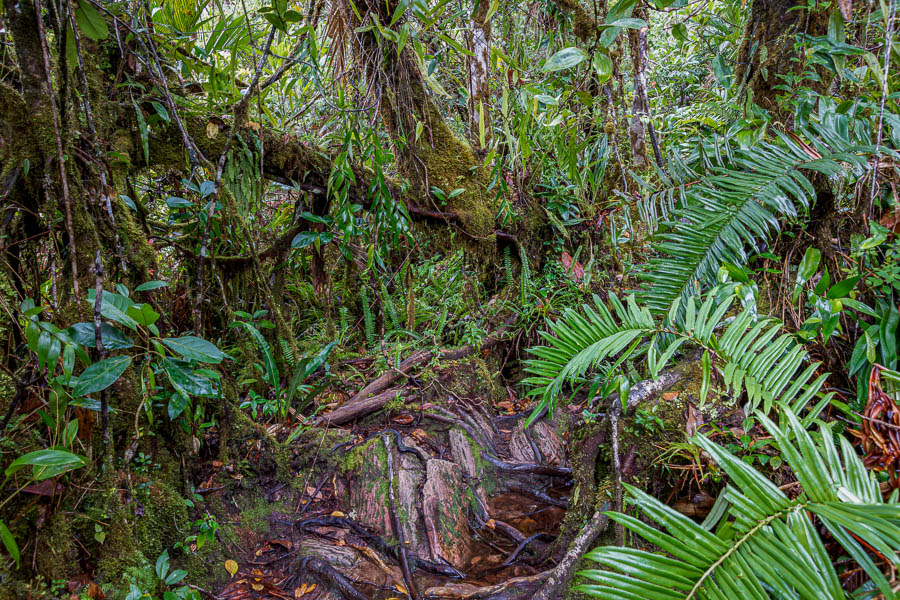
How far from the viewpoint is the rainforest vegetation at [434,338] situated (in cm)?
123

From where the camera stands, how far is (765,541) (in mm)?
862

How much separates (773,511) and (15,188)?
8.17 ft

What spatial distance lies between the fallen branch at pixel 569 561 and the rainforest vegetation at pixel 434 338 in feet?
0.04

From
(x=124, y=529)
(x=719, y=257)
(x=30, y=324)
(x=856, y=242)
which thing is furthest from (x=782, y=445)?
(x=124, y=529)

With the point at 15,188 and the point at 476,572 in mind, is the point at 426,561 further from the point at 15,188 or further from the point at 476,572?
the point at 15,188

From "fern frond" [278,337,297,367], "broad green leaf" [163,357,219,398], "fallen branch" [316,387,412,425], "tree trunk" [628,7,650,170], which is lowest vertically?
"fallen branch" [316,387,412,425]

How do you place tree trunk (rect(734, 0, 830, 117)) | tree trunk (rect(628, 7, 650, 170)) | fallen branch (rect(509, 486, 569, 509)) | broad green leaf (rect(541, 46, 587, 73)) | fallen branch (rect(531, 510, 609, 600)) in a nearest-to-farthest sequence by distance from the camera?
broad green leaf (rect(541, 46, 587, 73)) → fallen branch (rect(531, 510, 609, 600)) → tree trunk (rect(734, 0, 830, 117)) → fallen branch (rect(509, 486, 569, 509)) → tree trunk (rect(628, 7, 650, 170))

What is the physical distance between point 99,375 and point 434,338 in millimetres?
2199

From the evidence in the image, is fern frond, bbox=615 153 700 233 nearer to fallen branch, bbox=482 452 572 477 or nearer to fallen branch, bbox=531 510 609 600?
fallen branch, bbox=531 510 609 600

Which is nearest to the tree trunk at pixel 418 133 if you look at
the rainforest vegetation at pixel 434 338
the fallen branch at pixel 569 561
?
the rainforest vegetation at pixel 434 338

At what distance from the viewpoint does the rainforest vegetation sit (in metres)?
1.23

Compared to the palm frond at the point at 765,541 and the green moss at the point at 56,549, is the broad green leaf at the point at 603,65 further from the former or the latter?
the green moss at the point at 56,549

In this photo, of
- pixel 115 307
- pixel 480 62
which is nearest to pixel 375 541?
pixel 115 307

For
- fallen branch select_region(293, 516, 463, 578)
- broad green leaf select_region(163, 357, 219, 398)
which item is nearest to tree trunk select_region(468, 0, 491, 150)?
broad green leaf select_region(163, 357, 219, 398)
